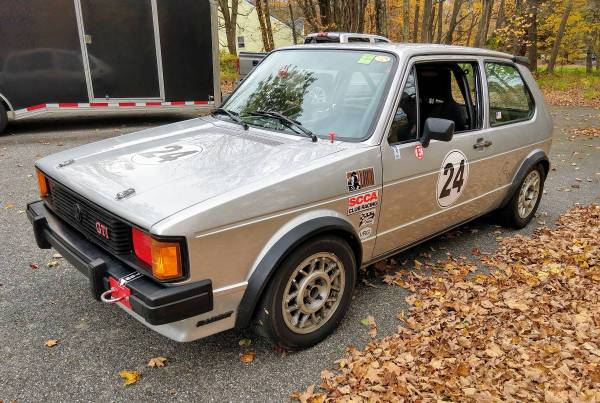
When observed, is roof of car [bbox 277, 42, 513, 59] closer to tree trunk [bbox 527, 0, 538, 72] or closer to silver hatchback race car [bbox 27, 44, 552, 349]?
silver hatchback race car [bbox 27, 44, 552, 349]

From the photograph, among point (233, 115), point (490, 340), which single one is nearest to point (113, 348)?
point (233, 115)

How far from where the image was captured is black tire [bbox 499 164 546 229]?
5.00 m

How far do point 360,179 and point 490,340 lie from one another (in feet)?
4.49

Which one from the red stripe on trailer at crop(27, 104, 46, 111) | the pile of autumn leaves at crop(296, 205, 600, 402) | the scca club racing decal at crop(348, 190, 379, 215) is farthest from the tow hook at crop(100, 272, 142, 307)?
the red stripe on trailer at crop(27, 104, 46, 111)

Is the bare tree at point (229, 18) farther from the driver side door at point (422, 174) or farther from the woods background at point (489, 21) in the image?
the driver side door at point (422, 174)

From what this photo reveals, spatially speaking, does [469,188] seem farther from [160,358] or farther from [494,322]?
[160,358]

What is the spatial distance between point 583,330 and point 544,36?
3115 cm

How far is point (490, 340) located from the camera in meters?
3.12

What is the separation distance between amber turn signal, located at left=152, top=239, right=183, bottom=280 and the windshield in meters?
1.47

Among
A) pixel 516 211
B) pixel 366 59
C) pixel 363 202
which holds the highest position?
pixel 366 59

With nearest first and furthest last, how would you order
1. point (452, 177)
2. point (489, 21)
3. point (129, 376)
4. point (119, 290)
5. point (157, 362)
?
point (119, 290), point (129, 376), point (157, 362), point (452, 177), point (489, 21)

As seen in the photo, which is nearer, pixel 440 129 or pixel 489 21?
pixel 440 129

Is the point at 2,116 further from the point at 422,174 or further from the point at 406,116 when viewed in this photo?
the point at 422,174

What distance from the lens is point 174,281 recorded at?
2426mm
